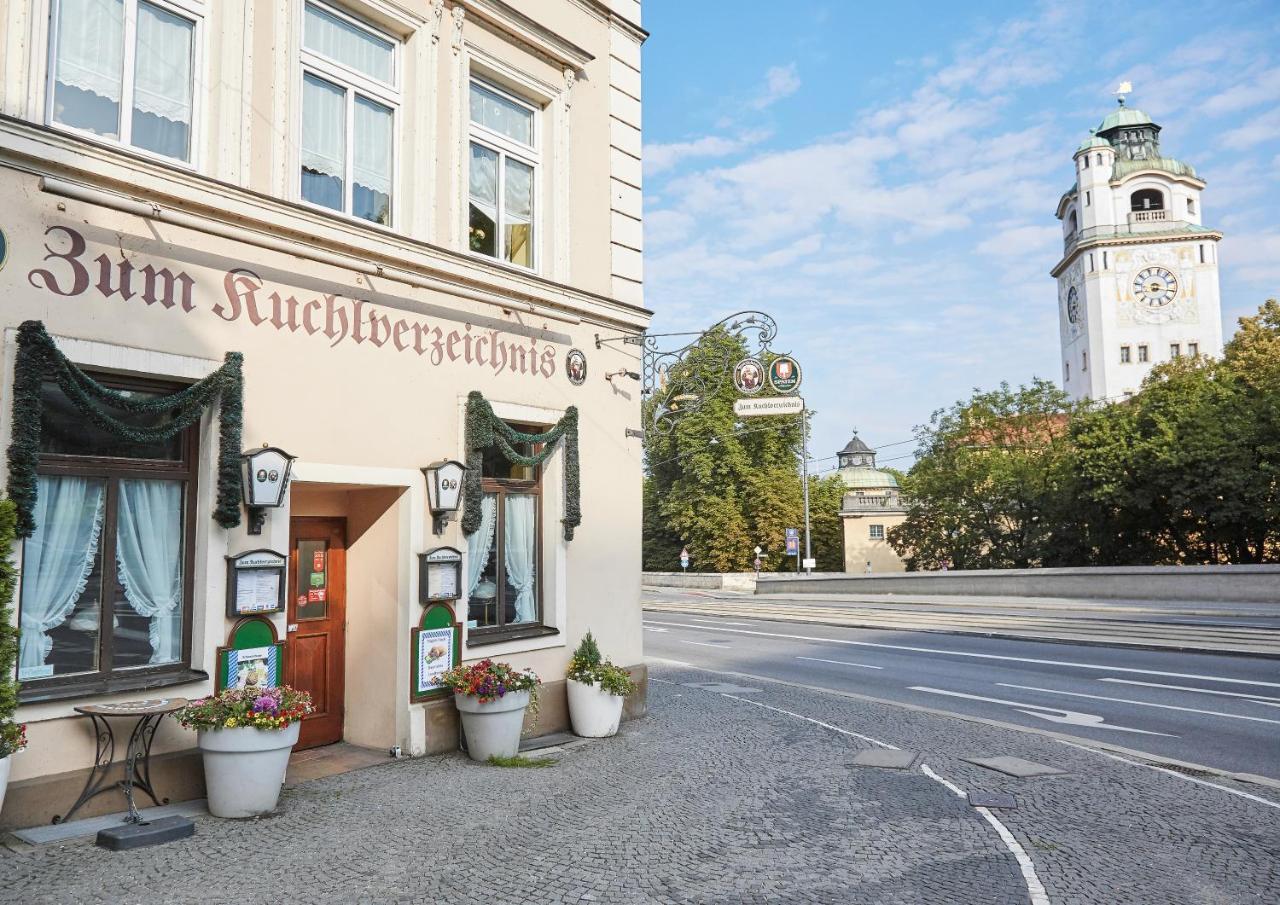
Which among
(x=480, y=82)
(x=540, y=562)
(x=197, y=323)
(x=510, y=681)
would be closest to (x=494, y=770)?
(x=510, y=681)

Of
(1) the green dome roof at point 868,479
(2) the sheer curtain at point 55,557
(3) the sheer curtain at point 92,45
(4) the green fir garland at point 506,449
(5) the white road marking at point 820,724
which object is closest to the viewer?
(2) the sheer curtain at point 55,557

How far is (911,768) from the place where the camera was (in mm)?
8969

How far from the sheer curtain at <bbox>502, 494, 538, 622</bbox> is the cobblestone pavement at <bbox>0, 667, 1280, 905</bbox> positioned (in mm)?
1683

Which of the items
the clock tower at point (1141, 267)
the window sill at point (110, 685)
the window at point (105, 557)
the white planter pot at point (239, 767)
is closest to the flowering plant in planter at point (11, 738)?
the window sill at point (110, 685)

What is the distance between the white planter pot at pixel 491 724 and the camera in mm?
8703

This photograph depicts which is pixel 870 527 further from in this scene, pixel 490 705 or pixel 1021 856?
pixel 1021 856

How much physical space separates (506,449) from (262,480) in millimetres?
2766

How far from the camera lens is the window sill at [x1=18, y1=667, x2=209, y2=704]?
632 centimetres

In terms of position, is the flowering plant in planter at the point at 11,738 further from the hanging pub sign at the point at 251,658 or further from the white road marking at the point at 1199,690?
the white road marking at the point at 1199,690

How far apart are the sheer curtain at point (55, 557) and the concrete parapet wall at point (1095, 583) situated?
29383 mm

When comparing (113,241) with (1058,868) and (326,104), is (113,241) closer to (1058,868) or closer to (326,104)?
(326,104)

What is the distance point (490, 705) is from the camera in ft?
28.5

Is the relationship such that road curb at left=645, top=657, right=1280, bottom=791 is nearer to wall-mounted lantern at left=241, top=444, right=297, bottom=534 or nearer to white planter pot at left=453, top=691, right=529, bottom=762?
white planter pot at left=453, top=691, right=529, bottom=762

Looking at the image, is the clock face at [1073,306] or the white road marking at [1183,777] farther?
the clock face at [1073,306]
